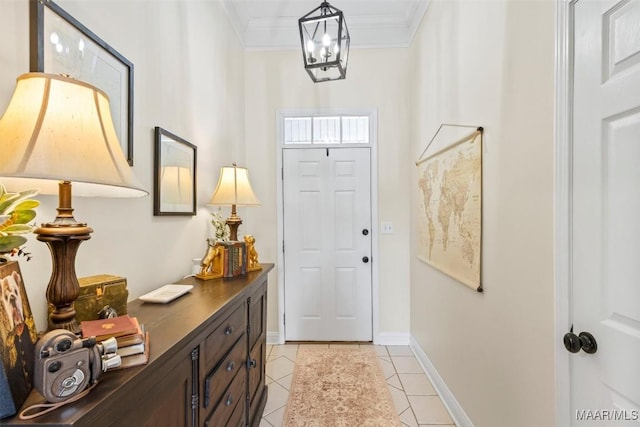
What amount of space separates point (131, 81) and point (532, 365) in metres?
2.12

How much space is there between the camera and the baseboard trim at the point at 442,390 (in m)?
1.92

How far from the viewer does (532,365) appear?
1273 mm

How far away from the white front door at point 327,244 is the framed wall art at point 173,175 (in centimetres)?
134

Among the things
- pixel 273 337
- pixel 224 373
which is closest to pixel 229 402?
pixel 224 373

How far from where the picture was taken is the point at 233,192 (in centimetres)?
200

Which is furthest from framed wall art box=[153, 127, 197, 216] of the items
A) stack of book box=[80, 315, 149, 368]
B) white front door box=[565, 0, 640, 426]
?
white front door box=[565, 0, 640, 426]

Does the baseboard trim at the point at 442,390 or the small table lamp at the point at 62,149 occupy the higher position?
the small table lamp at the point at 62,149

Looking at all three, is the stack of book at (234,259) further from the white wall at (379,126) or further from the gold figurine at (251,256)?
the white wall at (379,126)

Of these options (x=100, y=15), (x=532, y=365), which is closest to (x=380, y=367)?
(x=532, y=365)

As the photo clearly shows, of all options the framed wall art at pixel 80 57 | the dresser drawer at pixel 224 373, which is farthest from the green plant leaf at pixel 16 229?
the dresser drawer at pixel 224 373

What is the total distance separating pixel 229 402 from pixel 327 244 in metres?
1.96

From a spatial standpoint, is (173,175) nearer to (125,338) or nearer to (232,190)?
(232,190)

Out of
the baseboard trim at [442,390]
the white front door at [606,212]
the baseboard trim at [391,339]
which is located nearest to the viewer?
the white front door at [606,212]

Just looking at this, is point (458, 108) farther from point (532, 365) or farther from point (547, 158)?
point (532, 365)
